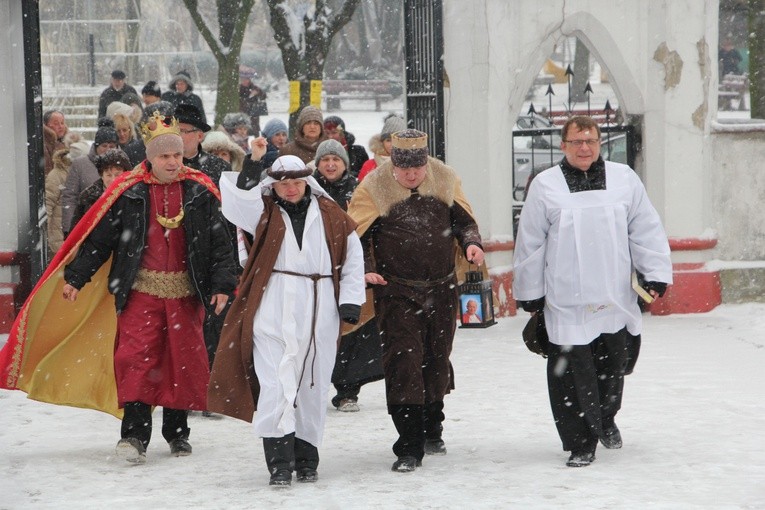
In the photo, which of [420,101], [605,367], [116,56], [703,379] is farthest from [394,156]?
[116,56]

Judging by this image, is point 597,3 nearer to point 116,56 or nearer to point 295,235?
point 295,235

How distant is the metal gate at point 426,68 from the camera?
11.9m

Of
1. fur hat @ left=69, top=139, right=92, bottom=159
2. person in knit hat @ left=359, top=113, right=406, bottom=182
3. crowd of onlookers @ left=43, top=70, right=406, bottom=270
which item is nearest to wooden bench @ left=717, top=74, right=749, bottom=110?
crowd of onlookers @ left=43, top=70, right=406, bottom=270

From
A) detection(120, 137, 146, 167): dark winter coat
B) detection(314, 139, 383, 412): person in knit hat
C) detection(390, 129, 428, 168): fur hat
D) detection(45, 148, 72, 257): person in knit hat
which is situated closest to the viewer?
detection(390, 129, 428, 168): fur hat

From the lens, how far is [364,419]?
Answer: 28.4 ft

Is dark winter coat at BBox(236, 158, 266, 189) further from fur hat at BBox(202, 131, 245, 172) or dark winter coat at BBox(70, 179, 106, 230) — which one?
dark winter coat at BBox(70, 179, 106, 230)

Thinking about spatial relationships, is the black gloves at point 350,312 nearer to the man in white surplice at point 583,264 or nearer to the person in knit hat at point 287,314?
the person in knit hat at point 287,314

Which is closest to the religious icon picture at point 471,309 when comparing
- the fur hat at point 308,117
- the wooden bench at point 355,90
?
the fur hat at point 308,117

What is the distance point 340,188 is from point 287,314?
2.44 metres

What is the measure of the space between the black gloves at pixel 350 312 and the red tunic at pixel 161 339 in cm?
100

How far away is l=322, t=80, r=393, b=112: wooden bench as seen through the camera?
124 ft

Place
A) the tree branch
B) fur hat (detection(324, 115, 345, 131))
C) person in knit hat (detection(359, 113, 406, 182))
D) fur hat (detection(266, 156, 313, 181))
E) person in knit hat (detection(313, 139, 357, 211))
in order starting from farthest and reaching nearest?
the tree branch < fur hat (detection(324, 115, 345, 131)) < person in knit hat (detection(359, 113, 406, 182)) < person in knit hat (detection(313, 139, 357, 211)) < fur hat (detection(266, 156, 313, 181))

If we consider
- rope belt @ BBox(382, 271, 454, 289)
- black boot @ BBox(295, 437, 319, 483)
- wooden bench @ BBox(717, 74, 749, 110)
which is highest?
wooden bench @ BBox(717, 74, 749, 110)

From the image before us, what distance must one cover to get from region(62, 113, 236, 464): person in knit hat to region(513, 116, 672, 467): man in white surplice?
1600 mm
